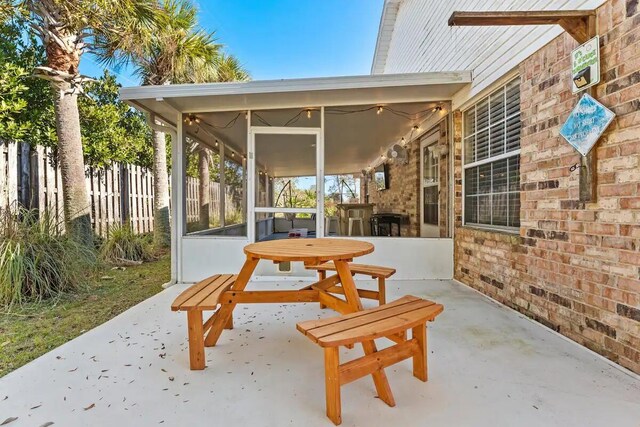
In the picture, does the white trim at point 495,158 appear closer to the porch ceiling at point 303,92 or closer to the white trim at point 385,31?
the porch ceiling at point 303,92

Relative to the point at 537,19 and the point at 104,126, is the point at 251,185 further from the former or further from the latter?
the point at 104,126

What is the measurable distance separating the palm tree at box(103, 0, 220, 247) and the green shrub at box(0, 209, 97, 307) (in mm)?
3113

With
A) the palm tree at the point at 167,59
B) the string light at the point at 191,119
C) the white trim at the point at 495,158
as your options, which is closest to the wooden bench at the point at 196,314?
the white trim at the point at 495,158

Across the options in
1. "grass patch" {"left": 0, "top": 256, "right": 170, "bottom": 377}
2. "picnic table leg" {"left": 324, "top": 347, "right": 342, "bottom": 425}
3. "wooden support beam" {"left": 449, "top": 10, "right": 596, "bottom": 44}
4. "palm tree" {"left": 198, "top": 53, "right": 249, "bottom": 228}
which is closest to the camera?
"picnic table leg" {"left": 324, "top": 347, "right": 342, "bottom": 425}

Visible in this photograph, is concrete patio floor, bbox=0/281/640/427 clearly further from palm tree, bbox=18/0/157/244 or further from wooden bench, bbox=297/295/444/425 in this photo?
palm tree, bbox=18/0/157/244

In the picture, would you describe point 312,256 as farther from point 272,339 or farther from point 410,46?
point 410,46

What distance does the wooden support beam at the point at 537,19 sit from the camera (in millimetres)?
2361

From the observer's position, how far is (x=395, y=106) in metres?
4.92

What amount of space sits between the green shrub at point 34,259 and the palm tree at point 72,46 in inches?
31.0

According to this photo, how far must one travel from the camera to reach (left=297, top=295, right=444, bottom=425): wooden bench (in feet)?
5.34

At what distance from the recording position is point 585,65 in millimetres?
2420

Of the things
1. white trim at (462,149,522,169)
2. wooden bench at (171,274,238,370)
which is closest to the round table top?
wooden bench at (171,274,238,370)

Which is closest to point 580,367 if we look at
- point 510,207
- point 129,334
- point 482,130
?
point 510,207

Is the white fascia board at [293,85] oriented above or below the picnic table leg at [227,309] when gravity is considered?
above
